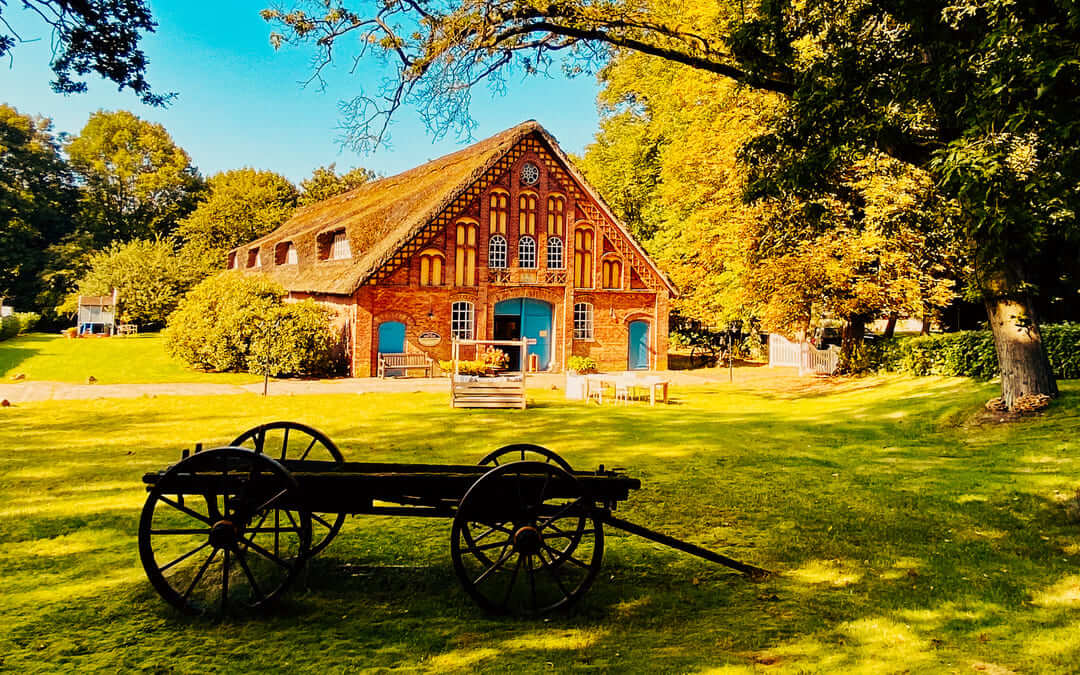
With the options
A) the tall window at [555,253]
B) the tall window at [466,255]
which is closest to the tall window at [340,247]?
the tall window at [466,255]

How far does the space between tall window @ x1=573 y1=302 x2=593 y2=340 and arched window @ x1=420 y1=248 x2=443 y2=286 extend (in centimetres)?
609

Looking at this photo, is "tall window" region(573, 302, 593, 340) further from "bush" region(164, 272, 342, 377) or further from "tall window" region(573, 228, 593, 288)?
"bush" region(164, 272, 342, 377)

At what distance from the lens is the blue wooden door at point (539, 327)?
1171 inches

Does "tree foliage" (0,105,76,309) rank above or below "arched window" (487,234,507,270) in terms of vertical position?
above

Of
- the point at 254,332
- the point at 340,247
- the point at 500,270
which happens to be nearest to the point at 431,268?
the point at 500,270

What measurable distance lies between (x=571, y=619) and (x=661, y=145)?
3331 centimetres

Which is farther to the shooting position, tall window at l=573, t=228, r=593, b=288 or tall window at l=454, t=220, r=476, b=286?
tall window at l=573, t=228, r=593, b=288

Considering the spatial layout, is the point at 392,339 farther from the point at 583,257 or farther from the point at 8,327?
the point at 8,327

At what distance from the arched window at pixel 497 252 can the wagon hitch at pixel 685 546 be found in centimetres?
2293

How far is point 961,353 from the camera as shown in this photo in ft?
67.9

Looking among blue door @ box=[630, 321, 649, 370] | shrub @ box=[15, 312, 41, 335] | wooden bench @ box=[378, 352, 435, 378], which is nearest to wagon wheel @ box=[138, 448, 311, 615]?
wooden bench @ box=[378, 352, 435, 378]

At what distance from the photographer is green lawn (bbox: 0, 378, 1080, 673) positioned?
493 cm

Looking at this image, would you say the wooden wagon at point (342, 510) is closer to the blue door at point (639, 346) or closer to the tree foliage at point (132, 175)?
the blue door at point (639, 346)

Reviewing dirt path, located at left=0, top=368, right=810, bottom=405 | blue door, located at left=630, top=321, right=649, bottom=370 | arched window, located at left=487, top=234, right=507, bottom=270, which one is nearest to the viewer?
dirt path, located at left=0, top=368, right=810, bottom=405
